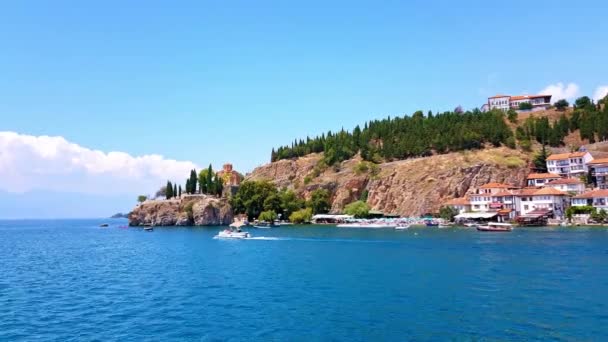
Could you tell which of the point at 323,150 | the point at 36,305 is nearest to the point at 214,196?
the point at 323,150

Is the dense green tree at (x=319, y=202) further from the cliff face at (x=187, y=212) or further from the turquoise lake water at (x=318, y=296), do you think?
the turquoise lake water at (x=318, y=296)

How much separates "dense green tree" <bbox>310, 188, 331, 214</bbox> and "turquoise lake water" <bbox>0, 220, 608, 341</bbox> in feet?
270

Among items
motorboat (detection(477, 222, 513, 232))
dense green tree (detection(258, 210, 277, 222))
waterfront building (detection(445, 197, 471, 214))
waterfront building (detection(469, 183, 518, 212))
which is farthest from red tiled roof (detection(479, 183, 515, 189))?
dense green tree (detection(258, 210, 277, 222))

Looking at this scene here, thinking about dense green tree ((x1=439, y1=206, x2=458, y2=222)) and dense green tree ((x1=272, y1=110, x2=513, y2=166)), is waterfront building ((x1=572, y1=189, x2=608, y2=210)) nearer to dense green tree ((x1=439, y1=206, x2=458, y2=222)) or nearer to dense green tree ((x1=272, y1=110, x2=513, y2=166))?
dense green tree ((x1=439, y1=206, x2=458, y2=222))

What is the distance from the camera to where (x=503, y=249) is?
186 feet

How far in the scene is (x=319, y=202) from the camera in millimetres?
139375

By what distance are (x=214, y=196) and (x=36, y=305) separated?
11609 cm

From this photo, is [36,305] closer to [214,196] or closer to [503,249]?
[503,249]

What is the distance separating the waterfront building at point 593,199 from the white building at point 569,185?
6013 millimetres

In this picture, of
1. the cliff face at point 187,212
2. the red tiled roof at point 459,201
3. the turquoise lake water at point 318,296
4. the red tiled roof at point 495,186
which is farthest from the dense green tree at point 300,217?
the turquoise lake water at point 318,296

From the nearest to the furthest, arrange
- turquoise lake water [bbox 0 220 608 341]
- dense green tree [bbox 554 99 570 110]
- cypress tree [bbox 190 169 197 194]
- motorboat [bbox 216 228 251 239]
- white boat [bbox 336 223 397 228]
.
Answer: turquoise lake water [bbox 0 220 608 341], motorboat [bbox 216 228 251 239], white boat [bbox 336 223 397 228], cypress tree [bbox 190 169 197 194], dense green tree [bbox 554 99 570 110]

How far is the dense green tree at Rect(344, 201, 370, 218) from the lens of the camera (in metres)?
128

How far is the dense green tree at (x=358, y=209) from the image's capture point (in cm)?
12812

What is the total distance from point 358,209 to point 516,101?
94.6 metres
